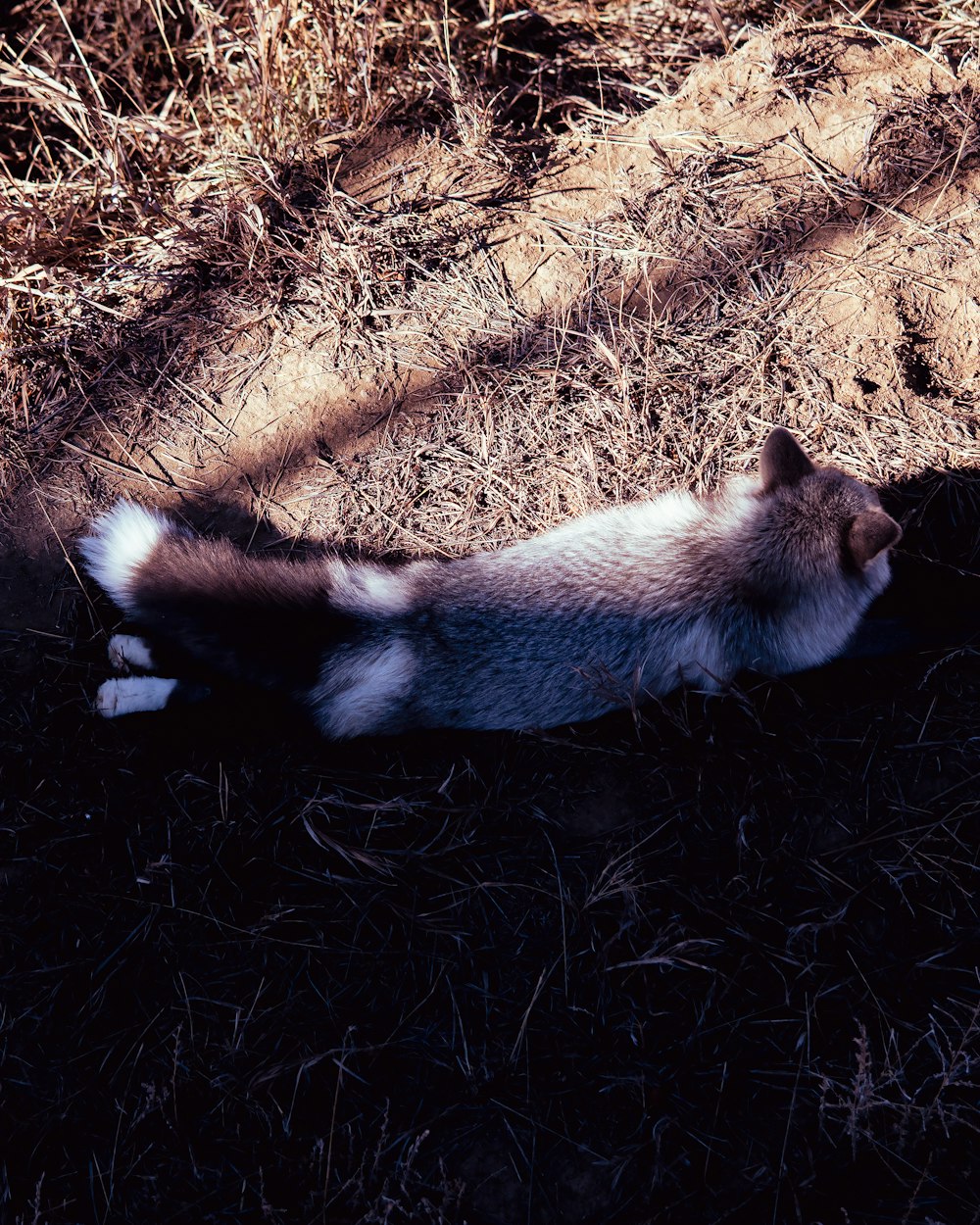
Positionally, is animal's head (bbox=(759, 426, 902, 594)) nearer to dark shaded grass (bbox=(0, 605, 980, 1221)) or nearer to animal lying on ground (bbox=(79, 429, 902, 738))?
animal lying on ground (bbox=(79, 429, 902, 738))

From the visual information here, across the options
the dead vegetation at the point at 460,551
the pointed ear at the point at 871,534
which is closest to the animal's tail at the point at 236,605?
the dead vegetation at the point at 460,551

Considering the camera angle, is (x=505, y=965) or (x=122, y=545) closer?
(x=505, y=965)

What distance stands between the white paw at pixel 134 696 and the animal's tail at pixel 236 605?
0.26 m

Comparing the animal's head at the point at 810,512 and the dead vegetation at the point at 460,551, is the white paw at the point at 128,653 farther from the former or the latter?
the animal's head at the point at 810,512

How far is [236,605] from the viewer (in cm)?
296

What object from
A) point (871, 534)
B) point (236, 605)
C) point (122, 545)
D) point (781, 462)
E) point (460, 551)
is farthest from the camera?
point (460, 551)

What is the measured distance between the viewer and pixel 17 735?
3.27m

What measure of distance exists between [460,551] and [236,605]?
1055 mm

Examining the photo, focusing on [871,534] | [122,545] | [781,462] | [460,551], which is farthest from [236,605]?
[871,534]

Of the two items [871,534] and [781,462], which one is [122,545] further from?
[871,534]

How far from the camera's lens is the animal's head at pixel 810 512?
3074 millimetres

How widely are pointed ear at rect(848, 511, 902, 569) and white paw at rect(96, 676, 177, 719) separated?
8.93 feet

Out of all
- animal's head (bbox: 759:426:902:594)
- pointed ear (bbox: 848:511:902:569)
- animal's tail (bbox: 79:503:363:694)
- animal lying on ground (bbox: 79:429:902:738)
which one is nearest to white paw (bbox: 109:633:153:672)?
animal lying on ground (bbox: 79:429:902:738)

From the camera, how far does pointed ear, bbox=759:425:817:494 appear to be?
305cm
